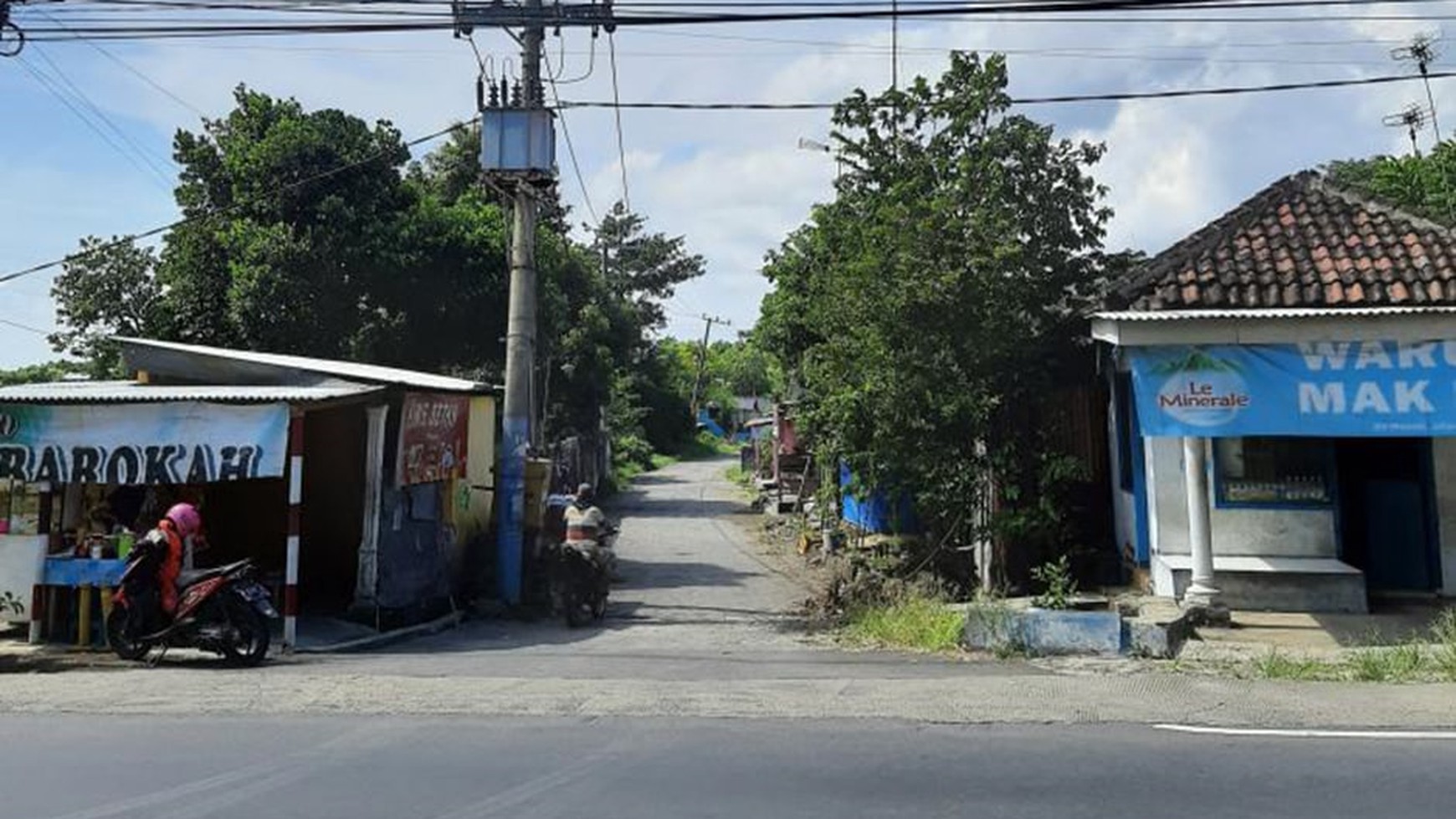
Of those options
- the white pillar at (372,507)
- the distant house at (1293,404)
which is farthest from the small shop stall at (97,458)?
the distant house at (1293,404)

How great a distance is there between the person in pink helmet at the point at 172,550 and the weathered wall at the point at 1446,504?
1277 centimetres

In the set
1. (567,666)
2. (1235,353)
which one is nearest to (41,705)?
(567,666)

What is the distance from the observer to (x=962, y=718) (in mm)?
7293

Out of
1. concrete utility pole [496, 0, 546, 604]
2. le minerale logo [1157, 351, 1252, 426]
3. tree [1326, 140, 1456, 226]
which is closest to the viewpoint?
le minerale logo [1157, 351, 1252, 426]

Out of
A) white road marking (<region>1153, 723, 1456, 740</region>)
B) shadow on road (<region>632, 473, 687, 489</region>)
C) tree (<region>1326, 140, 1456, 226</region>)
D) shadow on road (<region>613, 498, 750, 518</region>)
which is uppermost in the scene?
tree (<region>1326, 140, 1456, 226</region>)

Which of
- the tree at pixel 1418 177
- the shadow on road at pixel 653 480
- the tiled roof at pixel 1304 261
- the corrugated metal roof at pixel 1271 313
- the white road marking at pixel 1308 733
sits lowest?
the white road marking at pixel 1308 733

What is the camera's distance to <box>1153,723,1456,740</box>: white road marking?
22.2ft

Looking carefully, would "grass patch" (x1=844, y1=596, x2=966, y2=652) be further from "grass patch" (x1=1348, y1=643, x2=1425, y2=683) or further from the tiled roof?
the tiled roof

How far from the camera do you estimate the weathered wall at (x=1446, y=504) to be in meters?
11.9

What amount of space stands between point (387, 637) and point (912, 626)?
5782mm

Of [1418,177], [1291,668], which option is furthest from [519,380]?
[1418,177]

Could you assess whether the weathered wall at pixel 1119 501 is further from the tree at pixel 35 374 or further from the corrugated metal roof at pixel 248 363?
the tree at pixel 35 374

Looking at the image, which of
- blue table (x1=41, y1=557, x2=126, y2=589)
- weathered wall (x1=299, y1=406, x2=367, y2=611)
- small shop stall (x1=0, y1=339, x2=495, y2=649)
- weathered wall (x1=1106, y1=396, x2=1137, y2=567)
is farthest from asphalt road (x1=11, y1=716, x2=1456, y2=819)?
weathered wall (x1=299, y1=406, x2=367, y2=611)

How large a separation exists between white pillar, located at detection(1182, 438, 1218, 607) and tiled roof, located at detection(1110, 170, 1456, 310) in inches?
61.3
